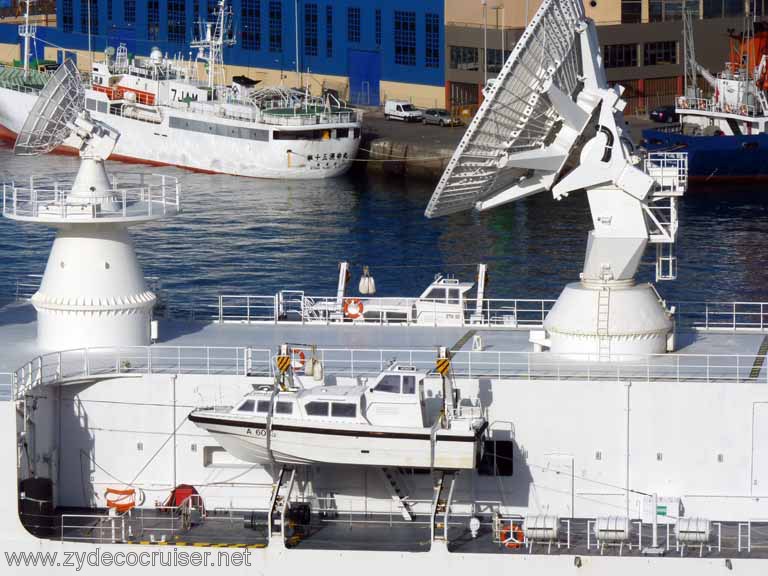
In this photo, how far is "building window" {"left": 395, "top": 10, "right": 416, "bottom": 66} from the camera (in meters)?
118

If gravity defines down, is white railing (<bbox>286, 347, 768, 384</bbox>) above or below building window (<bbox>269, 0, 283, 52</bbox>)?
below

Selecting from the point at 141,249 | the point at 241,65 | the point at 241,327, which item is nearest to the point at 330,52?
the point at 241,65

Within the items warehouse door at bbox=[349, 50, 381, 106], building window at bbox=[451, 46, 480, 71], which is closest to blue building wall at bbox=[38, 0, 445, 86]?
warehouse door at bbox=[349, 50, 381, 106]

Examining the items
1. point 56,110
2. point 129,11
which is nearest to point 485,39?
point 129,11

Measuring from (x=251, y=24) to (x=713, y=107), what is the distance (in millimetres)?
37900

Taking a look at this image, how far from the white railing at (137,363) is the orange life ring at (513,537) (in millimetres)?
5697

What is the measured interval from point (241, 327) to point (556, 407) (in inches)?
381

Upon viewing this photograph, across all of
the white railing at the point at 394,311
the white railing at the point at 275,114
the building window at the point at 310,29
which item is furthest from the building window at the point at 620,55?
the white railing at the point at 394,311

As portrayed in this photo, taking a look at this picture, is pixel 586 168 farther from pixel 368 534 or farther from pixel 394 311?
pixel 368 534

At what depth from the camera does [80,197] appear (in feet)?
118

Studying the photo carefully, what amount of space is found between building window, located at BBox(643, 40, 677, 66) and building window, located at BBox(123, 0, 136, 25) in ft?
141

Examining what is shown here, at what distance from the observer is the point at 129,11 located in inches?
5295

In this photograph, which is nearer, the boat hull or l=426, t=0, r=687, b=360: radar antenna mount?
the boat hull

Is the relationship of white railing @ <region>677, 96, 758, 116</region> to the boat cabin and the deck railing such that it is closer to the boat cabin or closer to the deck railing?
the deck railing
